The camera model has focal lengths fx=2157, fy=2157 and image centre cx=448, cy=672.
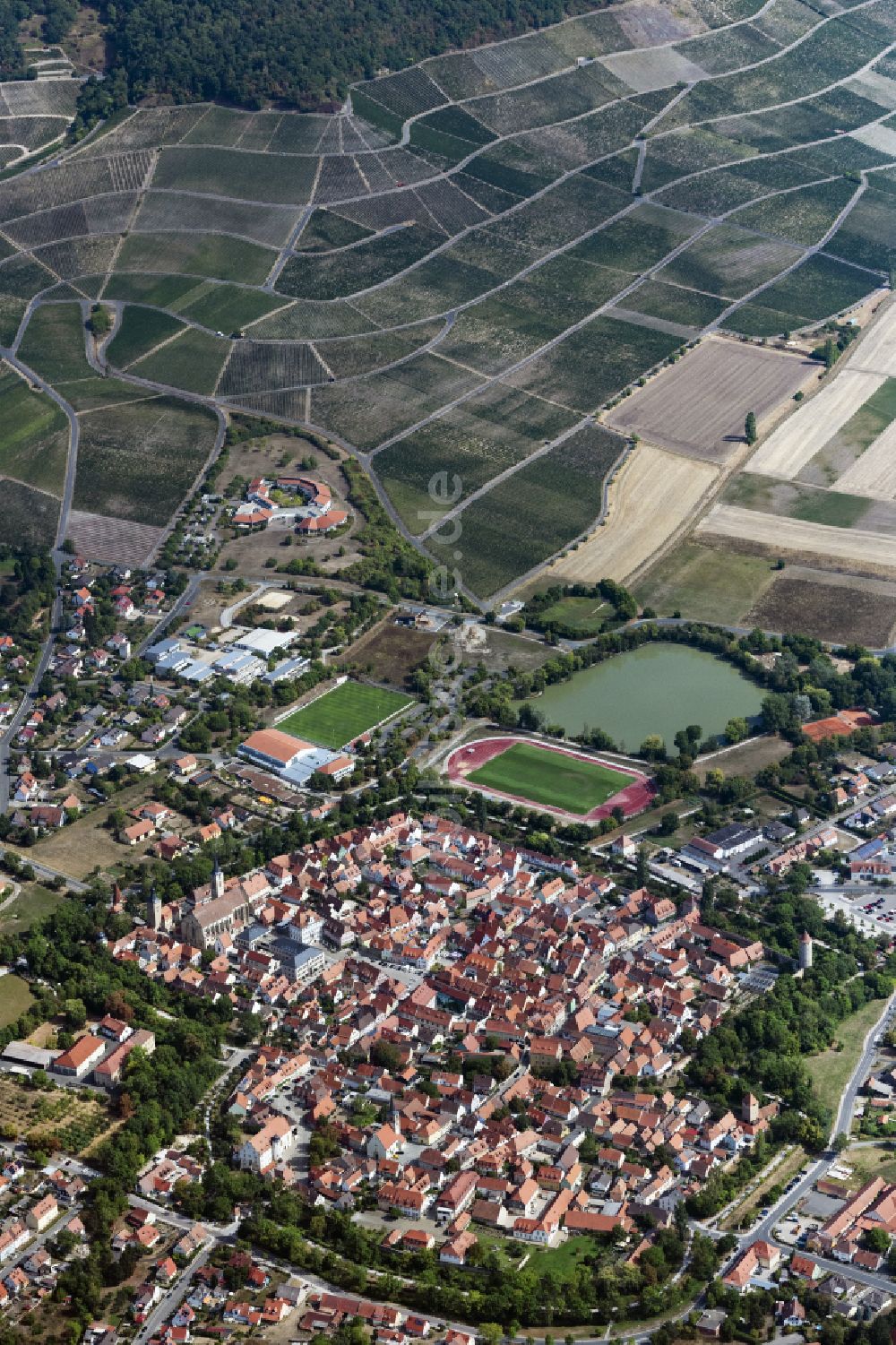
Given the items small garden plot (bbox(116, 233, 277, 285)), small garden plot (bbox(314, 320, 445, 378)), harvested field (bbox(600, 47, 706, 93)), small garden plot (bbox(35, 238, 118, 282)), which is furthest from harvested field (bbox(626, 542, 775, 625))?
harvested field (bbox(600, 47, 706, 93))

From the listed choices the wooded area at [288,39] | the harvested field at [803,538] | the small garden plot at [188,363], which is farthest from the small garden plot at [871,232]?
the small garden plot at [188,363]

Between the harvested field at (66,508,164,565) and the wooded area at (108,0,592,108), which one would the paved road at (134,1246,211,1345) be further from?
→ the wooded area at (108,0,592,108)

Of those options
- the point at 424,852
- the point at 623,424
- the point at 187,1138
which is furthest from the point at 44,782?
the point at 623,424

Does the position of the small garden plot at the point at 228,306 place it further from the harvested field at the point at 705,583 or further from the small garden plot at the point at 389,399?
the harvested field at the point at 705,583

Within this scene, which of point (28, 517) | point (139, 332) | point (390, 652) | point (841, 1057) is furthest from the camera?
point (139, 332)

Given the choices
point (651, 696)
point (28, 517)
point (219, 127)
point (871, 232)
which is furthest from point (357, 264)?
point (651, 696)

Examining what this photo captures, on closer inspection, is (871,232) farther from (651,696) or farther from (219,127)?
(651,696)
